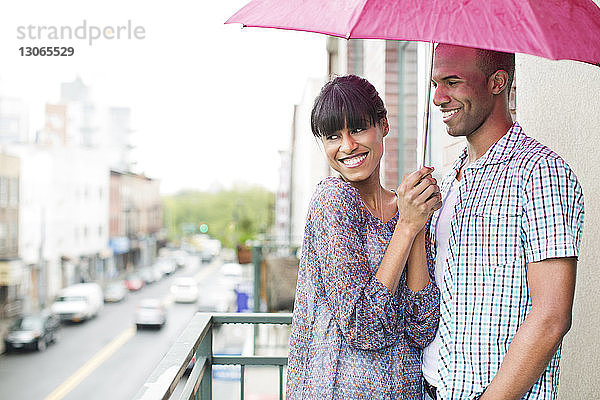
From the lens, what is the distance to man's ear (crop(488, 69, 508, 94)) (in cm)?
134

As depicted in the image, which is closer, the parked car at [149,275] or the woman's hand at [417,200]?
the woman's hand at [417,200]

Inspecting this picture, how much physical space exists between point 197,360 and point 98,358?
51461 mm

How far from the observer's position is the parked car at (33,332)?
39219 mm

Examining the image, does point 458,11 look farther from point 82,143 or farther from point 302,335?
point 82,143

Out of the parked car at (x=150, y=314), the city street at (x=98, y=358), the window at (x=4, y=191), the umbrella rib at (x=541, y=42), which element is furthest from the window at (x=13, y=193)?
the umbrella rib at (x=541, y=42)

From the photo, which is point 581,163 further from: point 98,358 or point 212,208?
point 212,208

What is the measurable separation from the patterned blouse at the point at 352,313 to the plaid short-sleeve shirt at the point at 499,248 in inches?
3.6

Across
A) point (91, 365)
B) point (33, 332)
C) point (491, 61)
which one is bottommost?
point (91, 365)

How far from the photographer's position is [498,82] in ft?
4.42

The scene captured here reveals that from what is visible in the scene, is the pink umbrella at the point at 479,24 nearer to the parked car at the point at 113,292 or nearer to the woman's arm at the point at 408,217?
the woman's arm at the point at 408,217

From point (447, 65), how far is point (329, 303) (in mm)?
564

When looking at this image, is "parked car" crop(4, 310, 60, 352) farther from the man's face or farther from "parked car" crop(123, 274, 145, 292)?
the man's face

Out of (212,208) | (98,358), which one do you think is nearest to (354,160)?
(98,358)

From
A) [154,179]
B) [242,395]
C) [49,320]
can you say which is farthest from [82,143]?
[242,395]
